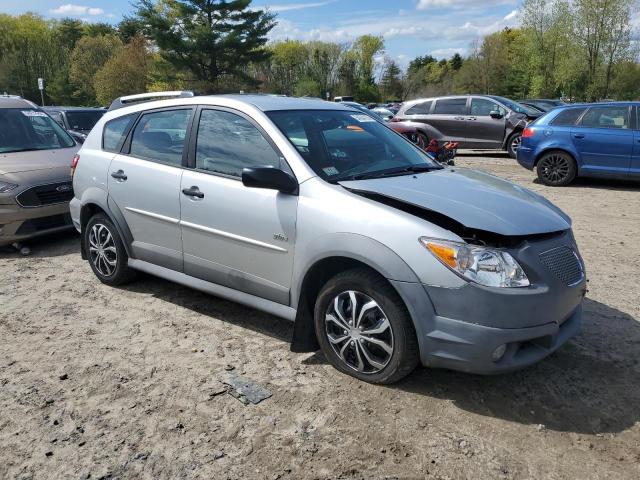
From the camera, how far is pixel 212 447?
113 inches

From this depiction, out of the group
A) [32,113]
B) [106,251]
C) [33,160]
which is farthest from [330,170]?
[32,113]

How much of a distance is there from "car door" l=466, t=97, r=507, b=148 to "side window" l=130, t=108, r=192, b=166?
12046 mm

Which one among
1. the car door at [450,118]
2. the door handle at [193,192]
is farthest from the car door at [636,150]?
the door handle at [193,192]

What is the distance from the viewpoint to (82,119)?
13195 mm

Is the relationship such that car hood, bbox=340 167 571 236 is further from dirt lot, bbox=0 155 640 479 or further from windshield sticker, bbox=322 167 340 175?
dirt lot, bbox=0 155 640 479

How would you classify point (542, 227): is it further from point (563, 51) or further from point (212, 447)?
point (563, 51)

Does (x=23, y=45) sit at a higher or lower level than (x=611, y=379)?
higher

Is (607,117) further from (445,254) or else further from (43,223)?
(43,223)

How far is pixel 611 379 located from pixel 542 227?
113 cm

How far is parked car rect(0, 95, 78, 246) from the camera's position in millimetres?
6516

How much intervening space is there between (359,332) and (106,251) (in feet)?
9.74

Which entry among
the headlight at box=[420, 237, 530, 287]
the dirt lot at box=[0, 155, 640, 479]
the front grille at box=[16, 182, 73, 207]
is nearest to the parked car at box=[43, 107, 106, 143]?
the front grille at box=[16, 182, 73, 207]

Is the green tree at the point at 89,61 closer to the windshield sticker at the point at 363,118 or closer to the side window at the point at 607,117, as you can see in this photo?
the side window at the point at 607,117

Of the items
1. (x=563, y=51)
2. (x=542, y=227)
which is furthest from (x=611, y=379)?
(x=563, y=51)
